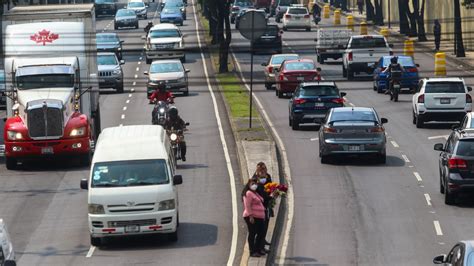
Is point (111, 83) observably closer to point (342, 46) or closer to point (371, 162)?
point (342, 46)

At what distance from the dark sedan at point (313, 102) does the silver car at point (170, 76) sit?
45.9 feet

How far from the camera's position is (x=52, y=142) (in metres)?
38.6

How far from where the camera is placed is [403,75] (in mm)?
56531

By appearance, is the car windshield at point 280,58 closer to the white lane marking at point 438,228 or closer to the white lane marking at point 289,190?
the white lane marking at point 289,190

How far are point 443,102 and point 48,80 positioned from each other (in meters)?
12.9

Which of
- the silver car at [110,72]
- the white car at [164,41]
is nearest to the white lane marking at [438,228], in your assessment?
the silver car at [110,72]

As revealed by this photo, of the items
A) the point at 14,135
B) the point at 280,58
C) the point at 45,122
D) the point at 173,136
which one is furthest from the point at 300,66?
the point at 173,136

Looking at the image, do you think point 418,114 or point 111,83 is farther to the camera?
point 111,83

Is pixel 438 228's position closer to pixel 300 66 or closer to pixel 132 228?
pixel 132 228

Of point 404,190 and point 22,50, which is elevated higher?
point 22,50

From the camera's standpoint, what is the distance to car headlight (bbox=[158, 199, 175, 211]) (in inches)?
1042

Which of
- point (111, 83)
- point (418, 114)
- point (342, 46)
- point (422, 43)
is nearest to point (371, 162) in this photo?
point (418, 114)

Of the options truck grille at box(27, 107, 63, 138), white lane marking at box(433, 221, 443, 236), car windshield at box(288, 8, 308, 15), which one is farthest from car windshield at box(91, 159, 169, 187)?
car windshield at box(288, 8, 308, 15)

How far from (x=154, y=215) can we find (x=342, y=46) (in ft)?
166
